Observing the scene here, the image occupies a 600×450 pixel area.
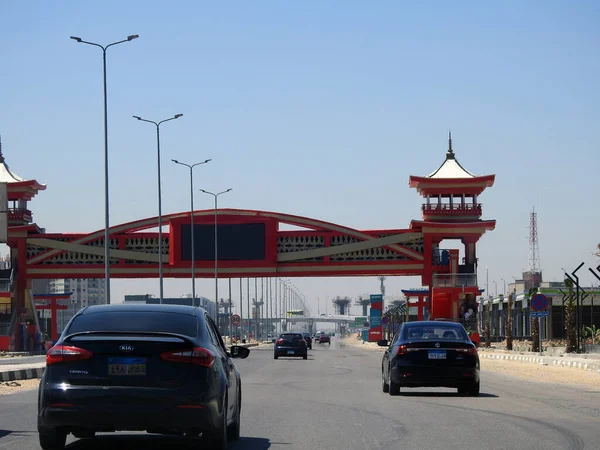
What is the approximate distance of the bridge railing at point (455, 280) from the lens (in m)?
80.9

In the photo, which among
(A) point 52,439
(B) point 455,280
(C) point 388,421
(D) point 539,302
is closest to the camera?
(A) point 52,439

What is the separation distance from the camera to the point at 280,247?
83812mm

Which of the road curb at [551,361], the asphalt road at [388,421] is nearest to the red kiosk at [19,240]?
the road curb at [551,361]

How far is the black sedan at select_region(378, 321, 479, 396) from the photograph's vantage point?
21.8 meters

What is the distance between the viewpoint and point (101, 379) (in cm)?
1123

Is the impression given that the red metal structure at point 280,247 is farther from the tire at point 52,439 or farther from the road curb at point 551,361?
the tire at point 52,439

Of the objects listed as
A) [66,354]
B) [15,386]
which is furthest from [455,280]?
[66,354]

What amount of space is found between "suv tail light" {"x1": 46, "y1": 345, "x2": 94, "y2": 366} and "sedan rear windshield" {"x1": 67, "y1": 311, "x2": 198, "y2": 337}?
0.30m

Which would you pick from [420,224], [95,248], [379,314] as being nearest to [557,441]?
[420,224]

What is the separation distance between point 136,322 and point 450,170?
7350 cm

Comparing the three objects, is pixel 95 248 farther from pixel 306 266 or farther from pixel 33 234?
pixel 306 266

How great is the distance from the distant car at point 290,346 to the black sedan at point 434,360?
33.0 m

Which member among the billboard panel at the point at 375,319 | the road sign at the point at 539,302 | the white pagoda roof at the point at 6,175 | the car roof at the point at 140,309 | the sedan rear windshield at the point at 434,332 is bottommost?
the billboard panel at the point at 375,319

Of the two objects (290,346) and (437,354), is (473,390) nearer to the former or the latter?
(437,354)
